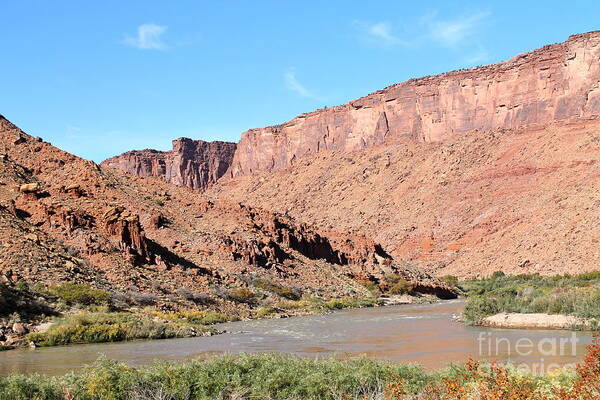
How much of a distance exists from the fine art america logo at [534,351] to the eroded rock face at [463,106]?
7407cm

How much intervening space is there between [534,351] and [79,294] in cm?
2011

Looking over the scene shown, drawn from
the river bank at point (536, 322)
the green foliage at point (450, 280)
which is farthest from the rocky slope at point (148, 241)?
the river bank at point (536, 322)

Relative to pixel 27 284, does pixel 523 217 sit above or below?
above

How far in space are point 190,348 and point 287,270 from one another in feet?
94.5

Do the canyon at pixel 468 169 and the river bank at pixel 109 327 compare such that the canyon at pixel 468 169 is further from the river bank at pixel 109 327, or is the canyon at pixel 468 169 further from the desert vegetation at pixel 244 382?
the desert vegetation at pixel 244 382

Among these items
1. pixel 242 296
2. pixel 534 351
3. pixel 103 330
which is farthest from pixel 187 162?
pixel 534 351

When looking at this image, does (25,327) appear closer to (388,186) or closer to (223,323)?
(223,323)

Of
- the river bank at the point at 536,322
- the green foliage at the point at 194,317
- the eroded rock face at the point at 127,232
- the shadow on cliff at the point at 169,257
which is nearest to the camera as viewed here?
the river bank at the point at 536,322

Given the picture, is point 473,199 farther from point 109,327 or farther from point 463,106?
point 109,327

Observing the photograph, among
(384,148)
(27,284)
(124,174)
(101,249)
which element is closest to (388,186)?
(384,148)

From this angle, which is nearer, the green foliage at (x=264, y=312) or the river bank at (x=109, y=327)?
the river bank at (x=109, y=327)

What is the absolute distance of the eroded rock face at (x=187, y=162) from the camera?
157 metres

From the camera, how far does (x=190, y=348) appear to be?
22.5m

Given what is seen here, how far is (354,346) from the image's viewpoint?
23.1 m
